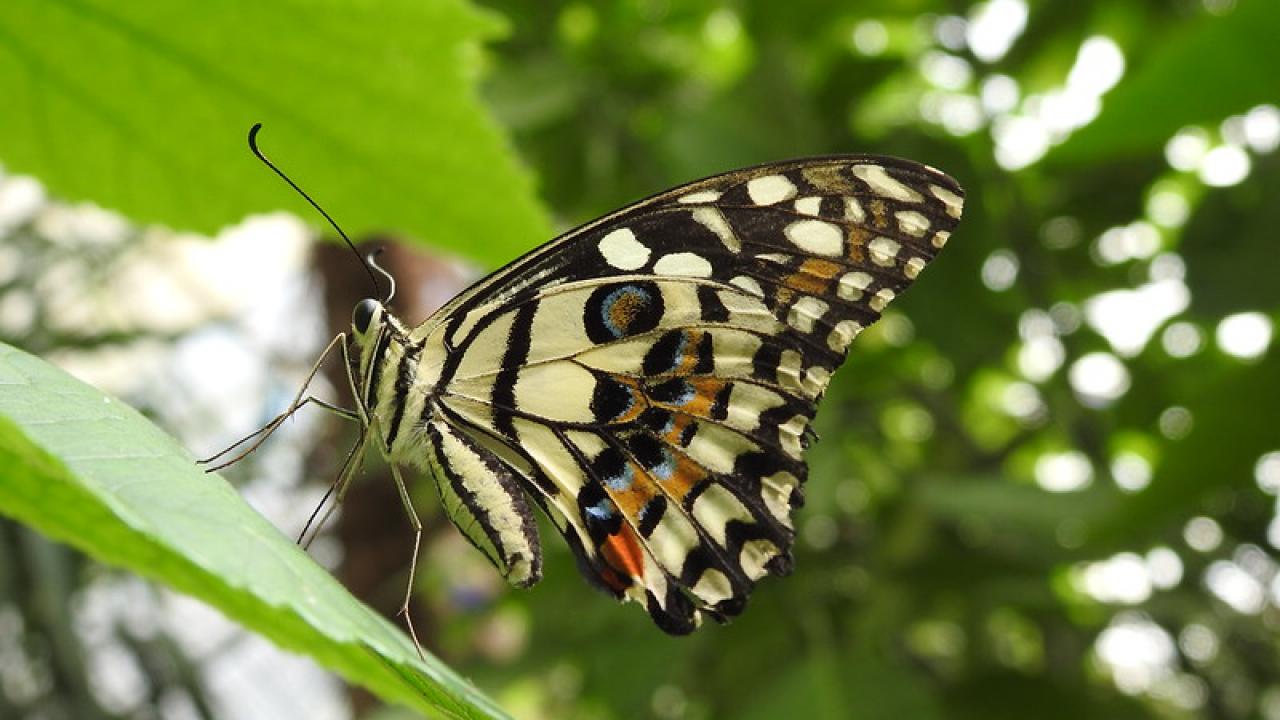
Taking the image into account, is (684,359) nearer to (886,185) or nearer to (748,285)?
(748,285)

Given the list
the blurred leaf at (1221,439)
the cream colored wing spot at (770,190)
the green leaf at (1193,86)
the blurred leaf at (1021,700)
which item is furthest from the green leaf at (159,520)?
the blurred leaf at (1021,700)

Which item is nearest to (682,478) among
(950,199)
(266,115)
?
(950,199)

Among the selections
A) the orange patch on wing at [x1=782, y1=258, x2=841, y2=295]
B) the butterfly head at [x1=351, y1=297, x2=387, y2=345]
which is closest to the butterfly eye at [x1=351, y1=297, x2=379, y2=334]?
the butterfly head at [x1=351, y1=297, x2=387, y2=345]

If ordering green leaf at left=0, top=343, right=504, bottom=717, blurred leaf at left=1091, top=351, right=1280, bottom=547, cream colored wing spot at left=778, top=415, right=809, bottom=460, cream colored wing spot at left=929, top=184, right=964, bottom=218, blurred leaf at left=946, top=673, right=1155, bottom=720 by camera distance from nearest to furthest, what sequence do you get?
green leaf at left=0, top=343, right=504, bottom=717, cream colored wing spot at left=929, top=184, right=964, bottom=218, cream colored wing spot at left=778, top=415, right=809, bottom=460, blurred leaf at left=1091, top=351, right=1280, bottom=547, blurred leaf at left=946, top=673, right=1155, bottom=720

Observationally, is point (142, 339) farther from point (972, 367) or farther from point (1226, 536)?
point (1226, 536)

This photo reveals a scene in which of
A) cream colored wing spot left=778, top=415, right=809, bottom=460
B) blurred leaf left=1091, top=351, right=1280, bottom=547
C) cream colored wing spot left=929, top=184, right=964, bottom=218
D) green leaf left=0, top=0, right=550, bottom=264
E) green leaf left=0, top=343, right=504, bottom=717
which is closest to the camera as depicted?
green leaf left=0, top=343, right=504, bottom=717

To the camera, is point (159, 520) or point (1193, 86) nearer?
point (159, 520)

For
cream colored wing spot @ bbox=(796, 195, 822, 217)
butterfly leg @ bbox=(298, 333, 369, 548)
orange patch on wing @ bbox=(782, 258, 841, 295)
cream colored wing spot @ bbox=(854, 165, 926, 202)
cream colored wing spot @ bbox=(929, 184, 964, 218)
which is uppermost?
cream colored wing spot @ bbox=(929, 184, 964, 218)

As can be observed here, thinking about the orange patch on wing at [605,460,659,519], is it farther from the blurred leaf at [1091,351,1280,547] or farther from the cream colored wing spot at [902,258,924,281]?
the blurred leaf at [1091,351,1280,547]

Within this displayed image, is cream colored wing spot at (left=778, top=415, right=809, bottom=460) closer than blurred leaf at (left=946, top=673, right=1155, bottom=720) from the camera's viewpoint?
Yes
